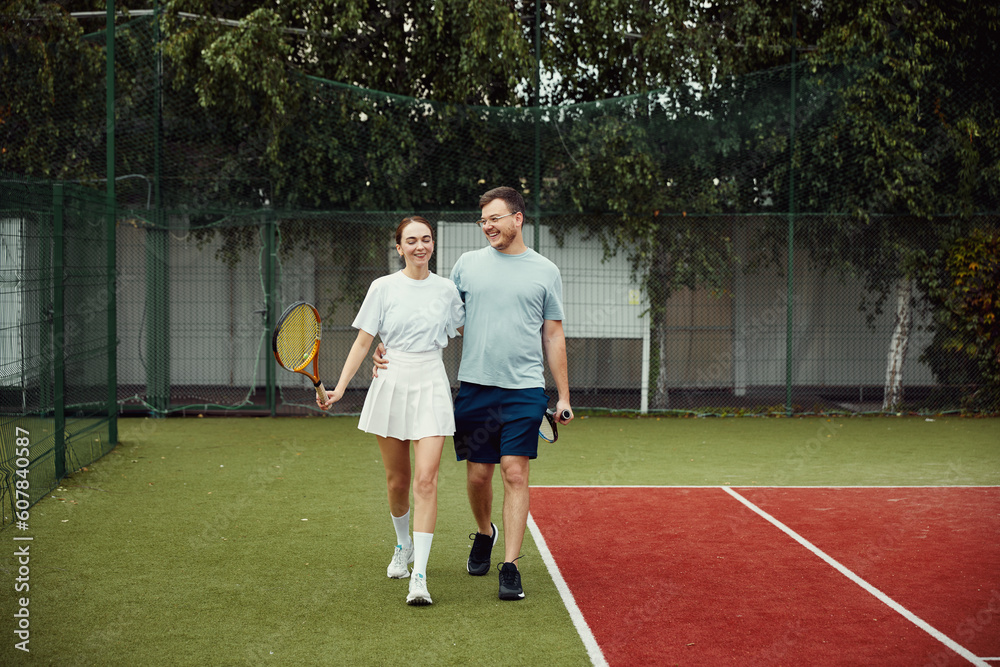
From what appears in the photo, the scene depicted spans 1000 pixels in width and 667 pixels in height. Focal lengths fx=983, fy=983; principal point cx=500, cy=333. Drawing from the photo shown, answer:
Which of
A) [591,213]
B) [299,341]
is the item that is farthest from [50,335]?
[591,213]

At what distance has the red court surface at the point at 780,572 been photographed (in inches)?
165

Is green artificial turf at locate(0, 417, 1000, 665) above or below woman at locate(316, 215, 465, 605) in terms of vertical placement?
below

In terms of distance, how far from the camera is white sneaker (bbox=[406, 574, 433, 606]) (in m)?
4.63

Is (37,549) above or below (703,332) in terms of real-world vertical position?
below

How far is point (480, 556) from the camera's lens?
207 inches

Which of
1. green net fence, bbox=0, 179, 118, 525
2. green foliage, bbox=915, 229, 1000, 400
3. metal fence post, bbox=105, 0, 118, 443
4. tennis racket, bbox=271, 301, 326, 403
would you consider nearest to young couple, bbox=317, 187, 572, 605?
tennis racket, bbox=271, 301, 326, 403

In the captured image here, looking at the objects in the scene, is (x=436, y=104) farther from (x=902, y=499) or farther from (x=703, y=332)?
(x=902, y=499)

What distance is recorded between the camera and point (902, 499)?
7.16 meters

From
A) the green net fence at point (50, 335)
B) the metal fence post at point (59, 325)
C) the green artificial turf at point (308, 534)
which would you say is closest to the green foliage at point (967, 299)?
the green artificial turf at point (308, 534)

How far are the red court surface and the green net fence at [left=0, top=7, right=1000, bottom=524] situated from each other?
488 cm

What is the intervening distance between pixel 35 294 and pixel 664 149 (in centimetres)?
749

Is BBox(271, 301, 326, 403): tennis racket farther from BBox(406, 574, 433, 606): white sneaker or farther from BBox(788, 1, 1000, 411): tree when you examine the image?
BBox(788, 1, 1000, 411): tree

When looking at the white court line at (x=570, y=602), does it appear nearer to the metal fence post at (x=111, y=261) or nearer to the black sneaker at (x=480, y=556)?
the black sneaker at (x=480, y=556)

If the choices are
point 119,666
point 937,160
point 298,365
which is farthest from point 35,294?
point 937,160
